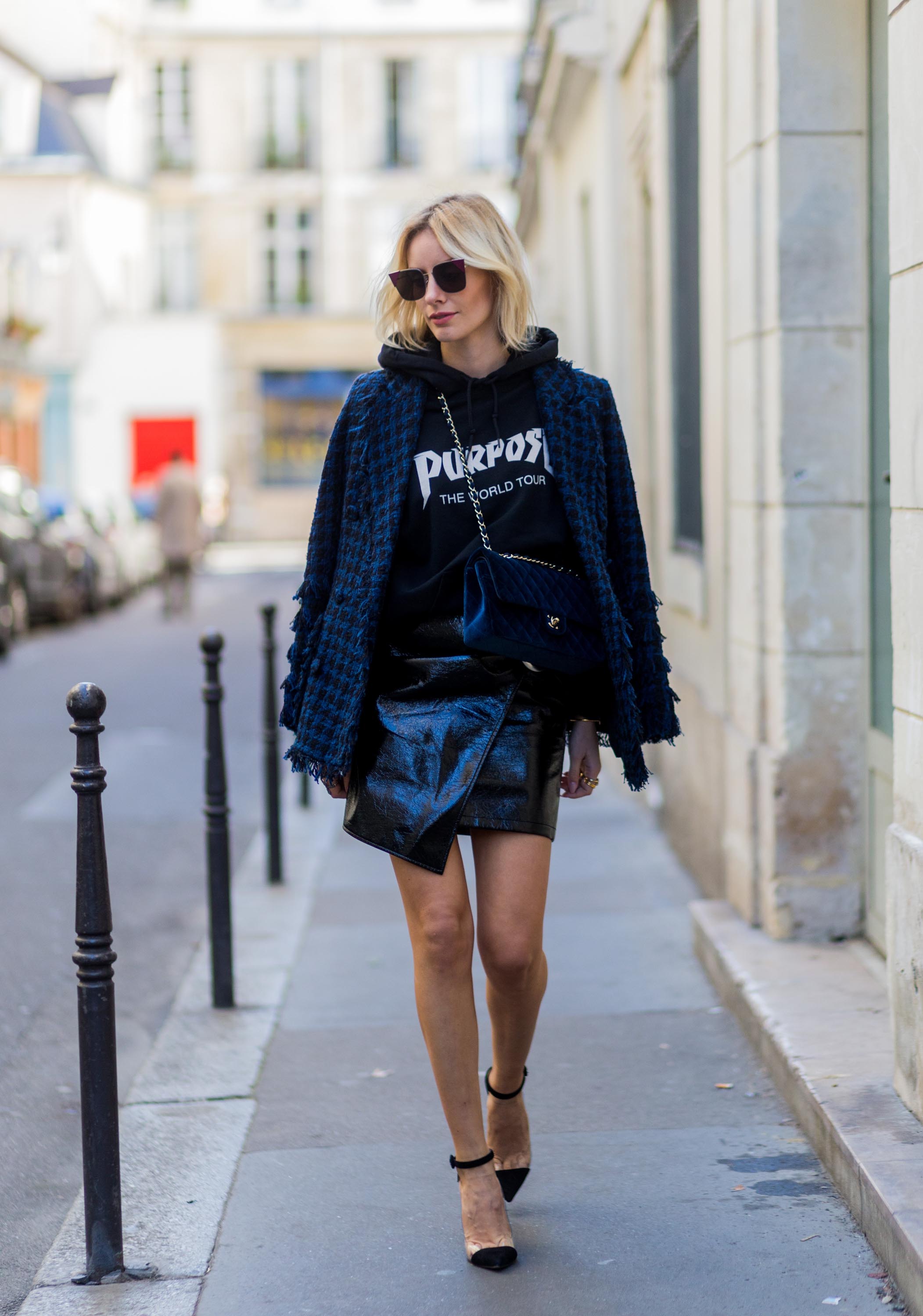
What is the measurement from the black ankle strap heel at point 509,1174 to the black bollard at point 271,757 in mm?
3106

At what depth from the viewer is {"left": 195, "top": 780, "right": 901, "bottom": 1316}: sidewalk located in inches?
126

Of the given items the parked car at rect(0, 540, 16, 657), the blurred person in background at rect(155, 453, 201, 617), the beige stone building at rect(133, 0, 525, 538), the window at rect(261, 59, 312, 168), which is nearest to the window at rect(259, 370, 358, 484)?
the beige stone building at rect(133, 0, 525, 538)

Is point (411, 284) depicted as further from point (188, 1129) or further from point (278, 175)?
point (278, 175)

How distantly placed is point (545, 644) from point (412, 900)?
54 cm

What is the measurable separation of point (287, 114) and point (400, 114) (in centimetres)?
271

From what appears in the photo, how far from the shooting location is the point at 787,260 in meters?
4.83

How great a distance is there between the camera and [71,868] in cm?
739

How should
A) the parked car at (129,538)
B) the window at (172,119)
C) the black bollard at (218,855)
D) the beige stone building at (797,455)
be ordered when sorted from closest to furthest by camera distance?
the beige stone building at (797,455), the black bollard at (218,855), the parked car at (129,538), the window at (172,119)

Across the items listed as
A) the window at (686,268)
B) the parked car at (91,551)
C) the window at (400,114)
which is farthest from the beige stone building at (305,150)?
the window at (686,268)

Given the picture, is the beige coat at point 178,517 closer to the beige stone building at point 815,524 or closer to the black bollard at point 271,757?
the black bollard at point 271,757

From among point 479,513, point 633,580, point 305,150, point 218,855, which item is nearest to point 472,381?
point 479,513

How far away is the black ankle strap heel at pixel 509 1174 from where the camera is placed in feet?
11.3

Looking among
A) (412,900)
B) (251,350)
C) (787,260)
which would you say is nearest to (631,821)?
(787,260)

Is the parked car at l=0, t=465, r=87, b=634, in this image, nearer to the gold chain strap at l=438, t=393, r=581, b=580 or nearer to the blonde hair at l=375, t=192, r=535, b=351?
the blonde hair at l=375, t=192, r=535, b=351
